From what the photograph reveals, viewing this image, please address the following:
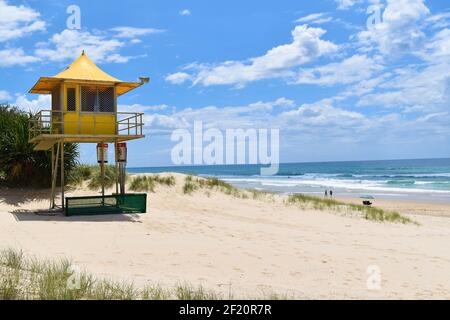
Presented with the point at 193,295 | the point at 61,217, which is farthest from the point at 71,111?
the point at 193,295

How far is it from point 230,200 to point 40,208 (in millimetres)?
8160

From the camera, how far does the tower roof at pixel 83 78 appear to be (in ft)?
56.2

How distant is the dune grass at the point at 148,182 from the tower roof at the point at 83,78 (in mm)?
5566

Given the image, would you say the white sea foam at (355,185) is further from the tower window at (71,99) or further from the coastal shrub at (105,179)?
the tower window at (71,99)

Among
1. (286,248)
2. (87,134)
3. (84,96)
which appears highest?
(84,96)

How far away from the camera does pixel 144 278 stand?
27.2 feet

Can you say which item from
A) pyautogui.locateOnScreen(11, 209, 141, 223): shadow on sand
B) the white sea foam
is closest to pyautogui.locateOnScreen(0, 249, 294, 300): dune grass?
pyautogui.locateOnScreen(11, 209, 141, 223): shadow on sand

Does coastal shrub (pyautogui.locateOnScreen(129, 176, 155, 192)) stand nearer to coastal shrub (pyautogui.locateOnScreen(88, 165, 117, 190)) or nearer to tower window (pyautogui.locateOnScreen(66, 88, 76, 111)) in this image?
coastal shrub (pyautogui.locateOnScreen(88, 165, 117, 190))

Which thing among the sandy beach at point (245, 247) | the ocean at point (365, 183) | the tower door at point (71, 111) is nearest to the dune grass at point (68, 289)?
the sandy beach at point (245, 247)

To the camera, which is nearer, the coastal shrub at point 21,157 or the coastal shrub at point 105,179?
the coastal shrub at point 21,157
